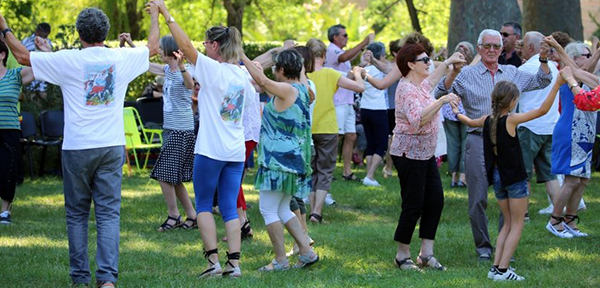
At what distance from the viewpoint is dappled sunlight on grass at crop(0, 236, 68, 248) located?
28.8 feet

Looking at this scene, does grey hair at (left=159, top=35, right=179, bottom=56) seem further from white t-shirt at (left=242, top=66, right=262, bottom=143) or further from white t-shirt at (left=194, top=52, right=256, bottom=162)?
white t-shirt at (left=194, top=52, right=256, bottom=162)

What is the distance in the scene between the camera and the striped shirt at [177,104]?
9.38 meters

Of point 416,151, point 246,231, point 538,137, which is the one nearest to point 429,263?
point 416,151

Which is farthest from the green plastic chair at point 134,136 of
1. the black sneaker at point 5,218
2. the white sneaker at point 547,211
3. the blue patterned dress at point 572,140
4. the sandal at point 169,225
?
the blue patterned dress at point 572,140

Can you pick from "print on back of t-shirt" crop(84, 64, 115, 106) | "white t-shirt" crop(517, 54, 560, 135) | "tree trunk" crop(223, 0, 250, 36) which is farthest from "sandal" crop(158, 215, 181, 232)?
"tree trunk" crop(223, 0, 250, 36)

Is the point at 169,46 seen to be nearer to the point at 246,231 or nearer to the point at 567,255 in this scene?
the point at 246,231

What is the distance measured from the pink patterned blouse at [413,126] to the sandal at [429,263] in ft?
2.77

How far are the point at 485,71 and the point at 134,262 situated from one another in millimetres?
3330

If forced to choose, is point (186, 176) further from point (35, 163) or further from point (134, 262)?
point (35, 163)

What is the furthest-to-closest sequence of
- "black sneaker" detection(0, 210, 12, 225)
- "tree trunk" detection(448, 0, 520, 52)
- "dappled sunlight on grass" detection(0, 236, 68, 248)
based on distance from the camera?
1. "tree trunk" detection(448, 0, 520, 52)
2. "black sneaker" detection(0, 210, 12, 225)
3. "dappled sunlight on grass" detection(0, 236, 68, 248)

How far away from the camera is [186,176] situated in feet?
31.2

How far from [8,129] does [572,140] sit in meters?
5.55

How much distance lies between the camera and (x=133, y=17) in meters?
27.5

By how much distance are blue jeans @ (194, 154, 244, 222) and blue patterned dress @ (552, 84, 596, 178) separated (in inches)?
143
